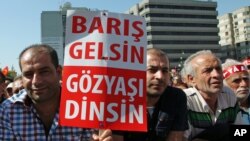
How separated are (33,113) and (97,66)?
2.10 feet

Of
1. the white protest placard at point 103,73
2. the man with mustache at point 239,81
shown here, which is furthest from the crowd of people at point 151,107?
the man with mustache at point 239,81

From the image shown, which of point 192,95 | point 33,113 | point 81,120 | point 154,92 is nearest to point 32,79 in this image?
point 33,113

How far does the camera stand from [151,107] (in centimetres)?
334

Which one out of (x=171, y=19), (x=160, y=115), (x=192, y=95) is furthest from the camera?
(x=171, y=19)

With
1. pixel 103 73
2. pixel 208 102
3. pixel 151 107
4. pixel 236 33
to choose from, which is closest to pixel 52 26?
pixel 236 33

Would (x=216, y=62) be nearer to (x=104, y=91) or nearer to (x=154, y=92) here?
(x=154, y=92)

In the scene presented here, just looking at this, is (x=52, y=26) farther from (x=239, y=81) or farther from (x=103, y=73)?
(x=103, y=73)

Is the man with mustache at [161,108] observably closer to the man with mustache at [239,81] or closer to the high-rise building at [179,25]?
the man with mustache at [239,81]

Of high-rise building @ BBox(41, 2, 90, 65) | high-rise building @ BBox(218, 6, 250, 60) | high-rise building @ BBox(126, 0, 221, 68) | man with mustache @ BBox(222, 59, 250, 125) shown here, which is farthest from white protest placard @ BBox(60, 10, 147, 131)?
high-rise building @ BBox(218, 6, 250, 60)

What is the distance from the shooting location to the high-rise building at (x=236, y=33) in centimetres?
11642

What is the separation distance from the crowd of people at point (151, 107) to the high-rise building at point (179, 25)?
321 ft

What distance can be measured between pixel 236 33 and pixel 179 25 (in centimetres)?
2639

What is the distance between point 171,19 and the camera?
106000 mm

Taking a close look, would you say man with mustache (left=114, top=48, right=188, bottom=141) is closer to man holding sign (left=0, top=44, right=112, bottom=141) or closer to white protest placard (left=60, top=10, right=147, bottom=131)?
white protest placard (left=60, top=10, right=147, bottom=131)
